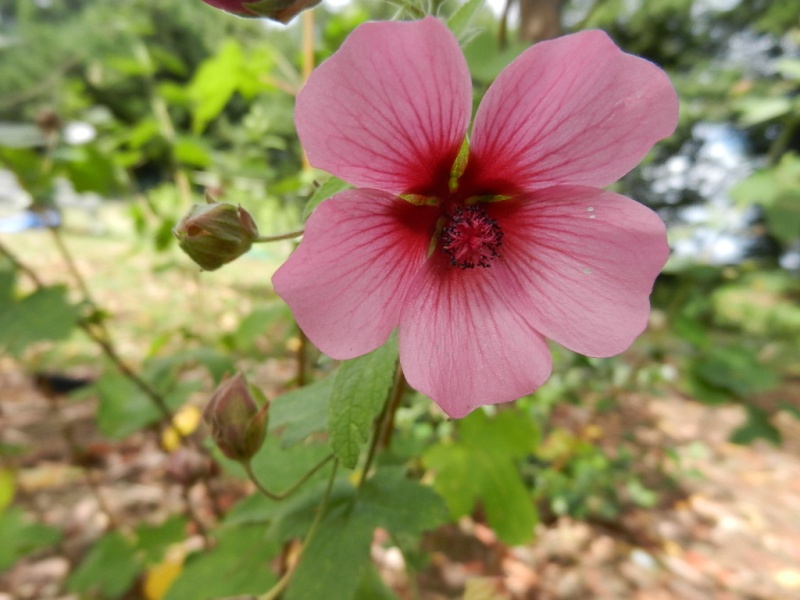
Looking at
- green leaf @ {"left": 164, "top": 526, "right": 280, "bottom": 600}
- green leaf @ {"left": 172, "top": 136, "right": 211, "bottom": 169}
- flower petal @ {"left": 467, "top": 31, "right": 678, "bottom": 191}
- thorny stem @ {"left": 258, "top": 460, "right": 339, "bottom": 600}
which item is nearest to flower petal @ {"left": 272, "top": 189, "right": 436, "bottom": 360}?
flower petal @ {"left": 467, "top": 31, "right": 678, "bottom": 191}

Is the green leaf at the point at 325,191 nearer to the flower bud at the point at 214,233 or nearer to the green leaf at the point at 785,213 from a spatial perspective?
the flower bud at the point at 214,233

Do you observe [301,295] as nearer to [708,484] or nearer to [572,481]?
[572,481]

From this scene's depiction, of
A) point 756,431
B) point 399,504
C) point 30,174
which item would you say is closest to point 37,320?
point 30,174

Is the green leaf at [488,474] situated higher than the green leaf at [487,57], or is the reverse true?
the green leaf at [487,57]

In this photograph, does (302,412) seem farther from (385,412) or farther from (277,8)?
(277,8)

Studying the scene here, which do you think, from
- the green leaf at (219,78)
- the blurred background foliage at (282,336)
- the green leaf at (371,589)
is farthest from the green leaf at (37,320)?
the green leaf at (371,589)
